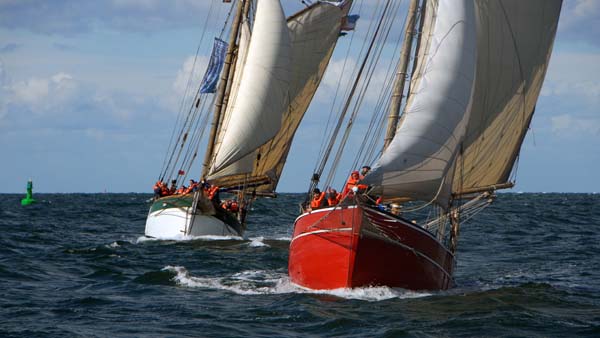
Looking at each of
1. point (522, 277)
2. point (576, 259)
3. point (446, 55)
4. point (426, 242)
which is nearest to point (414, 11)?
point (446, 55)

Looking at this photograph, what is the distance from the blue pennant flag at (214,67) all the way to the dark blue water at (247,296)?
950 centimetres

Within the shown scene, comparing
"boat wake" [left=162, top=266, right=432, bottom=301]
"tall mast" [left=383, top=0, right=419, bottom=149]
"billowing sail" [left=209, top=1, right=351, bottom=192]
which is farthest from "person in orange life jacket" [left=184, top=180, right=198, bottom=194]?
"tall mast" [left=383, top=0, right=419, bottom=149]

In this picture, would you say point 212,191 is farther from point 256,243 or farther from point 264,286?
point 264,286

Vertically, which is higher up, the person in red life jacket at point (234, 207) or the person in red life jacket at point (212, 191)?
the person in red life jacket at point (212, 191)

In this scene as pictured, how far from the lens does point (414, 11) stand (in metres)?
31.1

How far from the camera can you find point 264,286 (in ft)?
99.5

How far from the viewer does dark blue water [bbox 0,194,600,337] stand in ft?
73.3

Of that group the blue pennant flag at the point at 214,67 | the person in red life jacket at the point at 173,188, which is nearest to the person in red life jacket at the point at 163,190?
the person in red life jacket at the point at 173,188

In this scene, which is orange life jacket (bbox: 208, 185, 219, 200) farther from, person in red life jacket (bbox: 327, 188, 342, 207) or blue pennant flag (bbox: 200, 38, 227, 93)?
person in red life jacket (bbox: 327, 188, 342, 207)

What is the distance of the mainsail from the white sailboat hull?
18319 millimetres

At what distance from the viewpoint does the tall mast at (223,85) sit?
48.1m

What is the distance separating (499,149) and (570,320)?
27.7ft

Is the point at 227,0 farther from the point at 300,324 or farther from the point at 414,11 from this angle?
the point at 300,324

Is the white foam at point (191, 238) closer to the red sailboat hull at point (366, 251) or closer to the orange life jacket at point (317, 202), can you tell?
the orange life jacket at point (317, 202)
